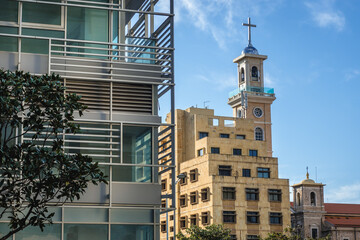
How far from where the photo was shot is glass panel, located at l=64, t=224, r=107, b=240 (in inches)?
767

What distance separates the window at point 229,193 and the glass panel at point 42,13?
50424mm

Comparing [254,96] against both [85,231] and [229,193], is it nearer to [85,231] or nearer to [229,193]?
[229,193]

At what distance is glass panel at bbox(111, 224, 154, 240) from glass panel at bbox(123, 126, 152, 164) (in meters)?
2.03

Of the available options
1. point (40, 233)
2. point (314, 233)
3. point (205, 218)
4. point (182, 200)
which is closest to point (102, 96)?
point (40, 233)

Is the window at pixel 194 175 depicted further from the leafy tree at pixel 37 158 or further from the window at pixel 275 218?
the leafy tree at pixel 37 158

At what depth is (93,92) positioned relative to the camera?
20562 millimetres

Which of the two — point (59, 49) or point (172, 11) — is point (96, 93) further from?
point (172, 11)

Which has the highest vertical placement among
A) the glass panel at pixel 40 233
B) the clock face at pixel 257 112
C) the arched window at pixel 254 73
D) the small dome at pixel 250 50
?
the small dome at pixel 250 50

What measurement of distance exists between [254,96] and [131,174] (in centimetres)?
7555

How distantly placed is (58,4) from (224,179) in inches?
2007

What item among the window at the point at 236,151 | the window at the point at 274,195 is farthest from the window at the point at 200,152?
the window at the point at 274,195

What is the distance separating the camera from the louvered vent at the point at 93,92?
802 inches

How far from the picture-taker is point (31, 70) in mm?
19984

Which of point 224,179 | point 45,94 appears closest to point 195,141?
point 224,179
